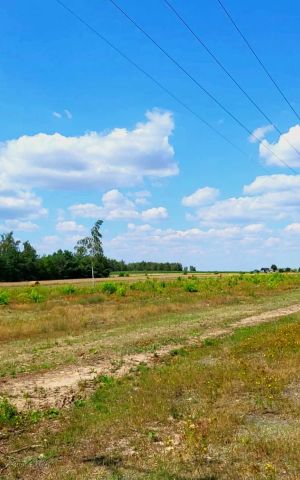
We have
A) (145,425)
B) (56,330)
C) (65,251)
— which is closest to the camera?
(145,425)

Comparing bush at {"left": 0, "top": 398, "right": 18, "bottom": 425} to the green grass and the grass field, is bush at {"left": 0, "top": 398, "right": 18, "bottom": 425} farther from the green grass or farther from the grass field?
the green grass

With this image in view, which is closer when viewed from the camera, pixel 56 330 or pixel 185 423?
pixel 185 423

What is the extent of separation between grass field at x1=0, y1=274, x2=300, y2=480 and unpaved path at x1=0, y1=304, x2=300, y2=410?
1.1 inches

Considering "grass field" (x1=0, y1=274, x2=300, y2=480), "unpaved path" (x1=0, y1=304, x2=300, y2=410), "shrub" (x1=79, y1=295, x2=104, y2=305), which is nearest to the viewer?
"grass field" (x1=0, y1=274, x2=300, y2=480)

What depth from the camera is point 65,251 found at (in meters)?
138

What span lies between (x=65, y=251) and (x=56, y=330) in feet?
374

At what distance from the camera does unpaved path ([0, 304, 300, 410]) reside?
1075 centimetres

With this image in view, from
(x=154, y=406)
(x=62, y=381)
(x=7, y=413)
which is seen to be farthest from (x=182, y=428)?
(x=62, y=381)

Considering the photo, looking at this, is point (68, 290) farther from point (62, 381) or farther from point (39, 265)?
point (39, 265)

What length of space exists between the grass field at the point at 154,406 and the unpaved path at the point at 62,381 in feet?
0.10

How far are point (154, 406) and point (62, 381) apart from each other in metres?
3.92

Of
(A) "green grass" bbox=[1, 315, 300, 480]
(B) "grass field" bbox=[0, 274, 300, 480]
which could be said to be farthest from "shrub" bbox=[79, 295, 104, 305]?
(A) "green grass" bbox=[1, 315, 300, 480]

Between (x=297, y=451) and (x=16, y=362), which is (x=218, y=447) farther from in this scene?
(x=16, y=362)

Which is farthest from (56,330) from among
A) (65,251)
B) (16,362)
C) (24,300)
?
(65,251)
